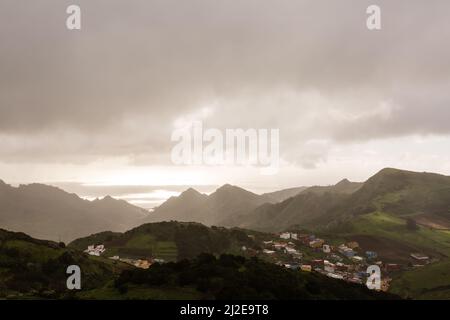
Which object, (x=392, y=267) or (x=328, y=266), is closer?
(x=328, y=266)

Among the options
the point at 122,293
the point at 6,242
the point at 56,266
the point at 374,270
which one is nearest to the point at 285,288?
the point at 122,293

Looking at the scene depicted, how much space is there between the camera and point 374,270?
584 ft

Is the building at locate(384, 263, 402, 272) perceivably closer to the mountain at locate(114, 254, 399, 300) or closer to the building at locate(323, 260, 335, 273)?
the building at locate(323, 260, 335, 273)

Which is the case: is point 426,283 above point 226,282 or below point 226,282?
below

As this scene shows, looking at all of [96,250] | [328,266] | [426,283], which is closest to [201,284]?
[426,283]

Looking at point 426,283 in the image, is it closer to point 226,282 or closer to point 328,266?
point 328,266

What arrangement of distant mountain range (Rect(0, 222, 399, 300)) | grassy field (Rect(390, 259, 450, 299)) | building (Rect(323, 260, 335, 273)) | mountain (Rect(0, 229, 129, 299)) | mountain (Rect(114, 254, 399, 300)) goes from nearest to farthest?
mountain (Rect(114, 254, 399, 300)), distant mountain range (Rect(0, 222, 399, 300)), mountain (Rect(0, 229, 129, 299)), grassy field (Rect(390, 259, 450, 299)), building (Rect(323, 260, 335, 273))

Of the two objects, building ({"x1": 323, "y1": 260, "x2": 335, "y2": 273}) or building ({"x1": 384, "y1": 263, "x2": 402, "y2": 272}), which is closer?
building ({"x1": 323, "y1": 260, "x2": 335, "y2": 273})

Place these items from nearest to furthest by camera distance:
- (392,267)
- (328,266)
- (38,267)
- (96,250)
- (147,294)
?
(147,294) → (38,267) → (328,266) → (392,267) → (96,250)


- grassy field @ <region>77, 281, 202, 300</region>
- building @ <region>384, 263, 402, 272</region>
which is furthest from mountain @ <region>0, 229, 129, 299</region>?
building @ <region>384, 263, 402, 272</region>

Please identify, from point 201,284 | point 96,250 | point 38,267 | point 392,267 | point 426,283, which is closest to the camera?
point 201,284
